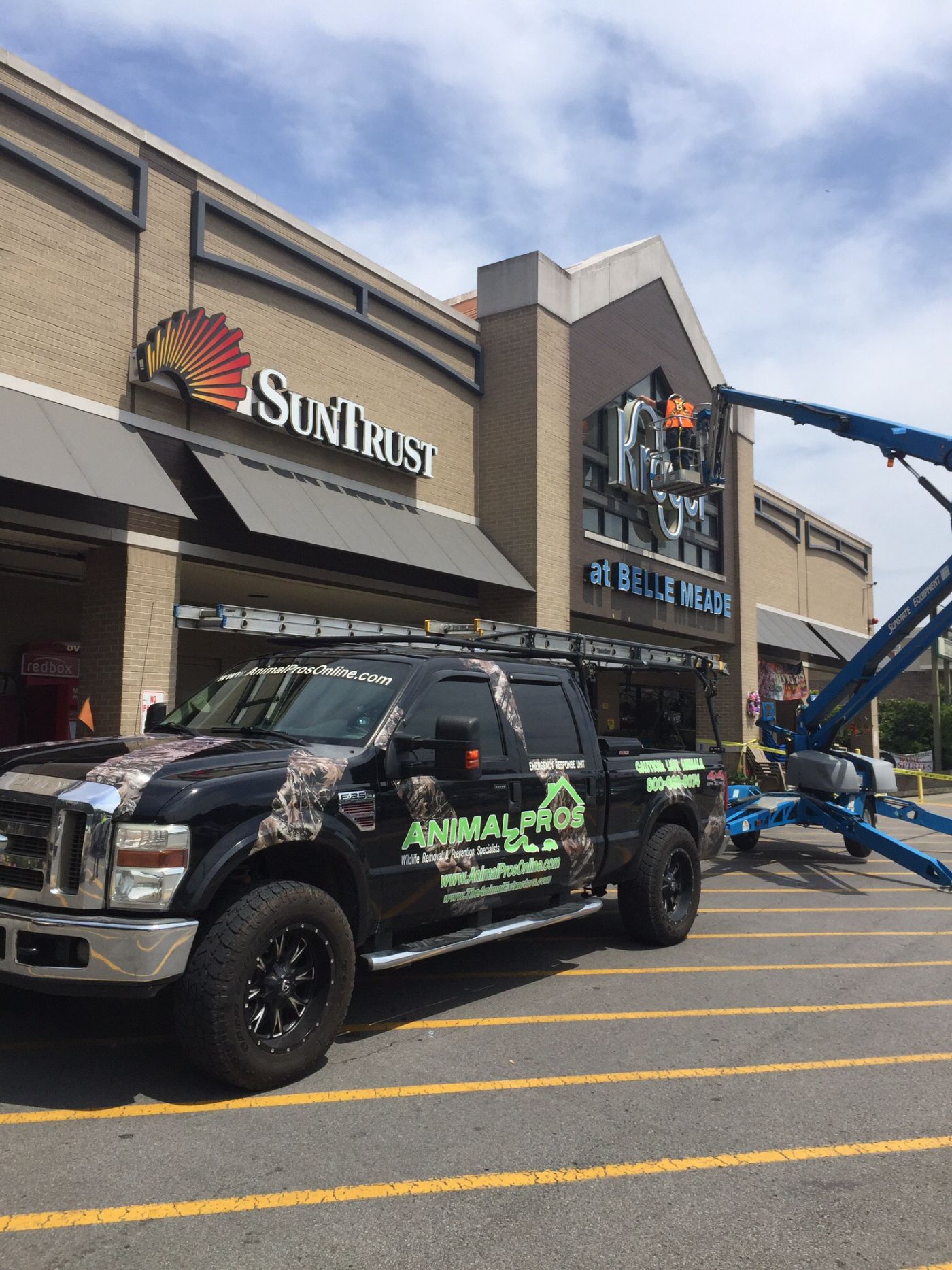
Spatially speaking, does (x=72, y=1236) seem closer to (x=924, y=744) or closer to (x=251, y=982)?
(x=251, y=982)

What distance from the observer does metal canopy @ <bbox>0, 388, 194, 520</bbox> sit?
9.55 metres

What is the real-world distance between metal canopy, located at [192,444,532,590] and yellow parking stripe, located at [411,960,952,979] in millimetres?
6476

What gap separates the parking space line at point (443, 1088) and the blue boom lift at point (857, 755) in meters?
6.59

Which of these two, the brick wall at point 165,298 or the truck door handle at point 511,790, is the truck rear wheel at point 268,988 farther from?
the brick wall at point 165,298

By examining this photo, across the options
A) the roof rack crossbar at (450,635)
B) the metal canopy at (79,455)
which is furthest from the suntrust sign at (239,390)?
the roof rack crossbar at (450,635)

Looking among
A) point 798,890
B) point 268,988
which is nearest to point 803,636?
point 798,890

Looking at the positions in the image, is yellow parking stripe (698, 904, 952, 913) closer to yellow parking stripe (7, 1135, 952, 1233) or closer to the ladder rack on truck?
the ladder rack on truck

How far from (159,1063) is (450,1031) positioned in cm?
156

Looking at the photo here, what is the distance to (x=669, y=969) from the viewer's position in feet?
23.4

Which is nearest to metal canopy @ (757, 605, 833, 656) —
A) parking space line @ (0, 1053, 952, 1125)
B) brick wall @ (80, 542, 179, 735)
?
brick wall @ (80, 542, 179, 735)

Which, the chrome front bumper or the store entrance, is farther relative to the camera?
the store entrance

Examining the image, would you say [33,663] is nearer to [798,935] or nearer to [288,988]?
[798,935]

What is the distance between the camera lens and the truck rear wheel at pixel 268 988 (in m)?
4.35

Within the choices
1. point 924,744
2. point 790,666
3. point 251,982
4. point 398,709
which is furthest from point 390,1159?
point 924,744
